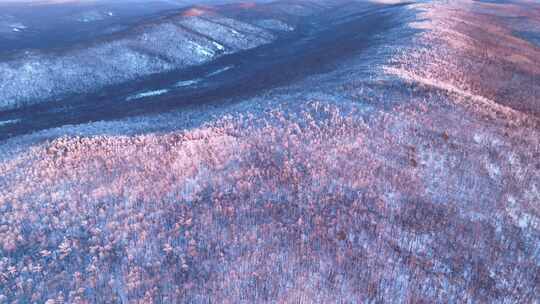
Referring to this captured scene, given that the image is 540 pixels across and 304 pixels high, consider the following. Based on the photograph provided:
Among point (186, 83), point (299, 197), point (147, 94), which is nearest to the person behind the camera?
point (299, 197)

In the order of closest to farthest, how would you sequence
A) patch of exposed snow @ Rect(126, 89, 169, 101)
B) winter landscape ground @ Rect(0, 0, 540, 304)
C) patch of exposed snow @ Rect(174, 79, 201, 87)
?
winter landscape ground @ Rect(0, 0, 540, 304), patch of exposed snow @ Rect(126, 89, 169, 101), patch of exposed snow @ Rect(174, 79, 201, 87)

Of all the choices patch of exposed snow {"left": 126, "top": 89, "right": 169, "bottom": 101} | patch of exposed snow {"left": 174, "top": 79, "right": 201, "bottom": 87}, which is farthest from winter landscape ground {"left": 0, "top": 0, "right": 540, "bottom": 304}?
patch of exposed snow {"left": 174, "top": 79, "right": 201, "bottom": 87}

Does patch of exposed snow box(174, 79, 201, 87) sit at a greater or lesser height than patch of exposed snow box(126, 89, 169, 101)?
greater

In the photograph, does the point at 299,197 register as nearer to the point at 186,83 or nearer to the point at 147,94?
the point at 147,94

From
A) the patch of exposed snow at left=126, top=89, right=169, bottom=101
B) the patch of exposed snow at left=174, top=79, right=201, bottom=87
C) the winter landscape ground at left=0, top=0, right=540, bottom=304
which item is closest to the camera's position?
the winter landscape ground at left=0, top=0, right=540, bottom=304

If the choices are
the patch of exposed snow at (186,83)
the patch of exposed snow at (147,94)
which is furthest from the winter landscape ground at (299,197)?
the patch of exposed snow at (186,83)

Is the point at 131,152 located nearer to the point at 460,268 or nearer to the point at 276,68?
the point at 460,268

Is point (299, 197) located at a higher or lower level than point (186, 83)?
higher

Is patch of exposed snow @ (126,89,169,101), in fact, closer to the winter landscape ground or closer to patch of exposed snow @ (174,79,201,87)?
patch of exposed snow @ (174,79,201,87)

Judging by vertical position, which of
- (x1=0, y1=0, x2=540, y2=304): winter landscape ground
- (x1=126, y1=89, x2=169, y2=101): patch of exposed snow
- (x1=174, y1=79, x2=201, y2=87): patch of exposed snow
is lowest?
(x1=126, y1=89, x2=169, y2=101): patch of exposed snow

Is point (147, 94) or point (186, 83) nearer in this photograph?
point (147, 94)

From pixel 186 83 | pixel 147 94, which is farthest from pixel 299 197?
pixel 186 83
